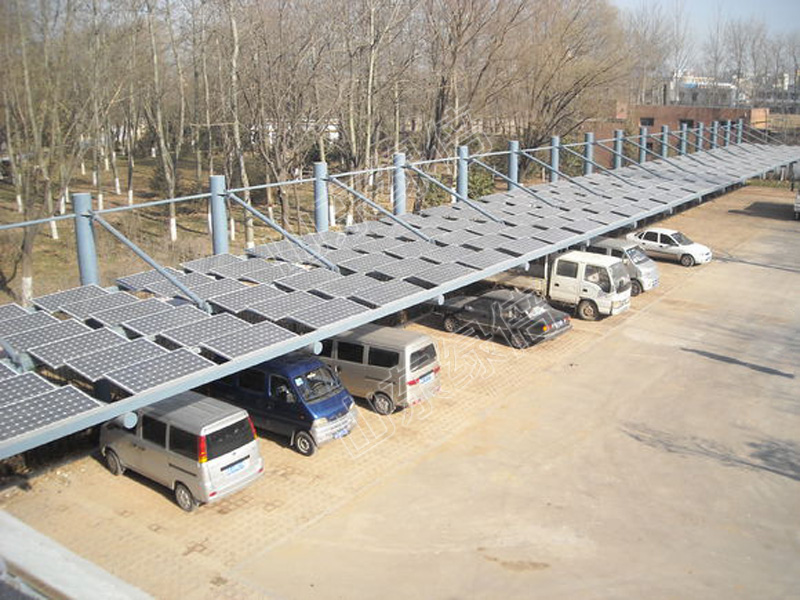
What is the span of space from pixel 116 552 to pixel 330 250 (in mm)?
7297

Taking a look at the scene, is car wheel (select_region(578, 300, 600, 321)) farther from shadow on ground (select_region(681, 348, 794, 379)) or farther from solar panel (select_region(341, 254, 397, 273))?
solar panel (select_region(341, 254, 397, 273))

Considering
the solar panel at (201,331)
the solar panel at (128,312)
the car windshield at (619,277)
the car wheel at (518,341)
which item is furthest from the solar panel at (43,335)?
the car windshield at (619,277)

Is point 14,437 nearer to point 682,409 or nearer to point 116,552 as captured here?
point 116,552

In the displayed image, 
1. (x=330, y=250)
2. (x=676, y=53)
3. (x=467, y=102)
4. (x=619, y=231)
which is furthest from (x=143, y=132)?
(x=676, y=53)

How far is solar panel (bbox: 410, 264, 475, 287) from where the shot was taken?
13.6m

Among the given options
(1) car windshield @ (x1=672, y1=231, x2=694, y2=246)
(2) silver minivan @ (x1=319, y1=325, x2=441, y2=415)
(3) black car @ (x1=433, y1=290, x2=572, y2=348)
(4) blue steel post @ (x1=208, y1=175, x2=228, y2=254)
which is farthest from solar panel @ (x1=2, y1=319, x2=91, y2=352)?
(1) car windshield @ (x1=672, y1=231, x2=694, y2=246)

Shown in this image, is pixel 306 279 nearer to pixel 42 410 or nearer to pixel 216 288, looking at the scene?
pixel 216 288

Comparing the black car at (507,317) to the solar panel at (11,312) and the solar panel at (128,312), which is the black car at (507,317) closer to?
the solar panel at (128,312)

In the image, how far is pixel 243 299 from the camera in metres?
11.8

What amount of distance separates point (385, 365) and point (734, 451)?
19.9ft

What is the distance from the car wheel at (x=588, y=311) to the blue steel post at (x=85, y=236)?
39.9 feet

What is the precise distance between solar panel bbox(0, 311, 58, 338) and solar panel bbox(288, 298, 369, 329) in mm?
3336

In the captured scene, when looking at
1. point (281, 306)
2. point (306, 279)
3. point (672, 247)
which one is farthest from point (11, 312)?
point (672, 247)

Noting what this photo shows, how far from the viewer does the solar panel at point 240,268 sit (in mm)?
13180
